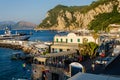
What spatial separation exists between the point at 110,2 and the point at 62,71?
163 meters

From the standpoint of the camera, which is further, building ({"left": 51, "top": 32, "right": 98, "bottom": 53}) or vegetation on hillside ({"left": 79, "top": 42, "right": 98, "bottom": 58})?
building ({"left": 51, "top": 32, "right": 98, "bottom": 53})

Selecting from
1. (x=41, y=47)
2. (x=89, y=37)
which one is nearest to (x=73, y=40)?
(x=89, y=37)

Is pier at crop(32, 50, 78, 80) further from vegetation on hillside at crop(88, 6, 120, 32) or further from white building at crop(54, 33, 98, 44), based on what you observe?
vegetation on hillside at crop(88, 6, 120, 32)

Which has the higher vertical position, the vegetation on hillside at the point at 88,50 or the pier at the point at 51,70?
the vegetation on hillside at the point at 88,50

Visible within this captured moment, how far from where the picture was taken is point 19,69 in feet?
186

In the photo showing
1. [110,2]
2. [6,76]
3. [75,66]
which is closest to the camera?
[75,66]

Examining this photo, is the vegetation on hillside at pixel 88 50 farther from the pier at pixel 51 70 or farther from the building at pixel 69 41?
the building at pixel 69 41

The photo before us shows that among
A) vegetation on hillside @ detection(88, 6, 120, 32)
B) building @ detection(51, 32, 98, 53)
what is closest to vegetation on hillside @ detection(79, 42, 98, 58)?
building @ detection(51, 32, 98, 53)

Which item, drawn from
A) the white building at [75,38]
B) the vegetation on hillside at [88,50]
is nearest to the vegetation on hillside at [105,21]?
the white building at [75,38]

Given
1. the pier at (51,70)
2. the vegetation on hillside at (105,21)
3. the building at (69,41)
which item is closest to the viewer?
the pier at (51,70)

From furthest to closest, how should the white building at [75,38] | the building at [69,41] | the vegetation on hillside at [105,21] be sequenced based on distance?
the vegetation on hillside at [105,21] → the white building at [75,38] → the building at [69,41]

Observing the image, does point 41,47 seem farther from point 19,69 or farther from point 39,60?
point 39,60

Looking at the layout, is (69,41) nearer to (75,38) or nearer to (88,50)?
(75,38)

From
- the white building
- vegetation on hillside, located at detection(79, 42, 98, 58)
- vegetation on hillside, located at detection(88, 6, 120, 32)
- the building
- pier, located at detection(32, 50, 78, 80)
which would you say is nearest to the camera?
pier, located at detection(32, 50, 78, 80)
